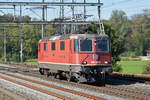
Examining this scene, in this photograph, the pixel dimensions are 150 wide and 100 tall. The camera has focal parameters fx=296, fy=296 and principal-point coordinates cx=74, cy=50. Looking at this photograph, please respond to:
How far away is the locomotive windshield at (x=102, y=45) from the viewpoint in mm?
18953

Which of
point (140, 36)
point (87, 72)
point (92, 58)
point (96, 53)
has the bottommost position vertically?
point (87, 72)

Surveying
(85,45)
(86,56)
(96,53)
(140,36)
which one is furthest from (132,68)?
(140,36)

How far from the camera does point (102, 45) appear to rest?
751 inches

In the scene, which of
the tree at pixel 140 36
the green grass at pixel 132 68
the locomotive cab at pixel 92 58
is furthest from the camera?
the tree at pixel 140 36

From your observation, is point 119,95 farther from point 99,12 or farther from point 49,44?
point 99,12

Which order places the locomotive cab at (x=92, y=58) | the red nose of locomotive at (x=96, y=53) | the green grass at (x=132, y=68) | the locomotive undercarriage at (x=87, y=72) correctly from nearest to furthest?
the locomotive undercarriage at (x=87, y=72) < the locomotive cab at (x=92, y=58) < the red nose of locomotive at (x=96, y=53) < the green grass at (x=132, y=68)

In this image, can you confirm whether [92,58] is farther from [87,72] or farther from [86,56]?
[87,72]

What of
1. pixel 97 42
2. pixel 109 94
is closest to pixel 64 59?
pixel 97 42

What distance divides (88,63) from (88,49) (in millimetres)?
918

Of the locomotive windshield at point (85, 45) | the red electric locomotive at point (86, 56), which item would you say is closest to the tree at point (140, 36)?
the red electric locomotive at point (86, 56)

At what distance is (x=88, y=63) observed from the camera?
60.8ft

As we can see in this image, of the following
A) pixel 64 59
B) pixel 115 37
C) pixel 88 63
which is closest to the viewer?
pixel 88 63

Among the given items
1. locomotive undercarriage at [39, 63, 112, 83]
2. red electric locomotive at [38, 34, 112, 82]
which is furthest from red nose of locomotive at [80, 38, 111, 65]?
locomotive undercarriage at [39, 63, 112, 83]

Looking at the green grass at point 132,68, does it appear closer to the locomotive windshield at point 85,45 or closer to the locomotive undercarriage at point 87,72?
the locomotive undercarriage at point 87,72
